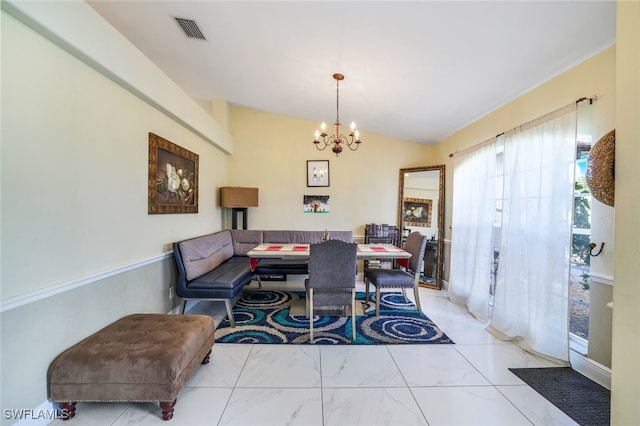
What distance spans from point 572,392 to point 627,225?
141cm

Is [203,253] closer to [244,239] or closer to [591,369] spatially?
[244,239]

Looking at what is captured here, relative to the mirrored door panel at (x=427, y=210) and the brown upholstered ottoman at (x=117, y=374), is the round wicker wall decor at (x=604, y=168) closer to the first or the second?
the brown upholstered ottoman at (x=117, y=374)

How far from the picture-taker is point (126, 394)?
1.52 metres

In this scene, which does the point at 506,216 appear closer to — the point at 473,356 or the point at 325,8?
the point at 473,356

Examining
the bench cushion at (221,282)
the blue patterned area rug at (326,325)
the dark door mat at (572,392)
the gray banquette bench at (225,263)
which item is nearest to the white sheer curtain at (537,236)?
the dark door mat at (572,392)

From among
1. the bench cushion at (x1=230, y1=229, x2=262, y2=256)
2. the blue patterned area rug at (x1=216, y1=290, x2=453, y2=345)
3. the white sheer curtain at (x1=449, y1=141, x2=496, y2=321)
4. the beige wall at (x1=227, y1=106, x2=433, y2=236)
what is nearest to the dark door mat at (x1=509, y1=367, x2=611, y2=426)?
the blue patterned area rug at (x1=216, y1=290, x2=453, y2=345)

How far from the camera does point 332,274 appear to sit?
256cm

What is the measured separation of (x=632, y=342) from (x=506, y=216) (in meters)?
1.73

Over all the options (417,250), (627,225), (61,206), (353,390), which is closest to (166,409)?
(353,390)

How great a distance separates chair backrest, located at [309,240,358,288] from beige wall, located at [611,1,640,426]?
66.0 inches

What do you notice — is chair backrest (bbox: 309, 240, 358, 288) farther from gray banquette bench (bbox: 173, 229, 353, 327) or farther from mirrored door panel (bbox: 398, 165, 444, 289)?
mirrored door panel (bbox: 398, 165, 444, 289)

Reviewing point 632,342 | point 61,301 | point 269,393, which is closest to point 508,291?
point 632,342

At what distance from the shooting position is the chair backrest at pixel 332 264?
2.50 meters

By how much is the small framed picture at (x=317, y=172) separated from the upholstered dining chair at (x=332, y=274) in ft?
7.57
